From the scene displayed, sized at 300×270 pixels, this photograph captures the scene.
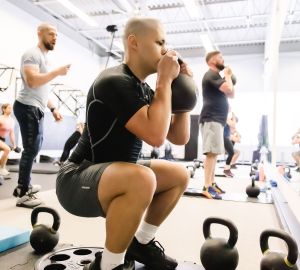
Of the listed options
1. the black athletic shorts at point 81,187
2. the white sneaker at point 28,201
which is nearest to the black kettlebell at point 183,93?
the black athletic shorts at point 81,187

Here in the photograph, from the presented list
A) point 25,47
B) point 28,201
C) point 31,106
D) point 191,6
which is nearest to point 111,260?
point 28,201

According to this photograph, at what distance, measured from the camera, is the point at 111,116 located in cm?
114

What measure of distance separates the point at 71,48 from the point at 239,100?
18.1 ft

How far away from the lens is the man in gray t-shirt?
2.34 meters

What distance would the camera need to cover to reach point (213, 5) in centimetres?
790

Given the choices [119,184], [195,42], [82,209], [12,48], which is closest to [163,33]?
[119,184]

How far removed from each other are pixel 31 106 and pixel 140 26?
1.49 metres

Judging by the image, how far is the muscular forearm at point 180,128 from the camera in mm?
1327

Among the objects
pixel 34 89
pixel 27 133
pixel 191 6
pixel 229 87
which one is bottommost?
pixel 27 133

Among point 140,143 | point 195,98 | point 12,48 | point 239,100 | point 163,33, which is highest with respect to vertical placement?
point 12,48

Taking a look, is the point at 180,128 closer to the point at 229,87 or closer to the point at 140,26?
the point at 140,26

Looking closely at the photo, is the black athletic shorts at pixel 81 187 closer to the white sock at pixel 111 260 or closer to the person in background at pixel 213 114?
the white sock at pixel 111 260

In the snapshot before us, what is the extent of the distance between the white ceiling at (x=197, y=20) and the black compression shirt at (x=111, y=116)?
241 inches

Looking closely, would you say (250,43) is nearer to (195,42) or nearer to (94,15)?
(195,42)
